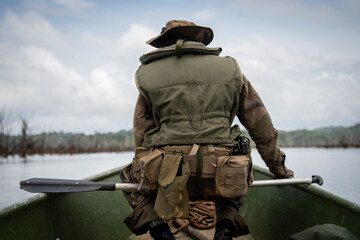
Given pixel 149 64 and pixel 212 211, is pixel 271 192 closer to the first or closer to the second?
pixel 212 211

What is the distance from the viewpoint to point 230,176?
2152 millimetres

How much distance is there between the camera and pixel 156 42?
8.34 feet

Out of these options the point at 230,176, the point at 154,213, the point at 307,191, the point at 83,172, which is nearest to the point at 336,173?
the point at 83,172

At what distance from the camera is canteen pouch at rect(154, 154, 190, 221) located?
7.02ft

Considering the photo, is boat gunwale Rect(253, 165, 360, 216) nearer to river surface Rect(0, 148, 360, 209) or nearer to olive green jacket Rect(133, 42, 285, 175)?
olive green jacket Rect(133, 42, 285, 175)

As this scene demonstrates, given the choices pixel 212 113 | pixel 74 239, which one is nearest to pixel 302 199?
pixel 212 113

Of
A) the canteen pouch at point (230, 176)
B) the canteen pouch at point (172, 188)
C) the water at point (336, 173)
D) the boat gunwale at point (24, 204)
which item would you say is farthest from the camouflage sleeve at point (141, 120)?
the water at point (336, 173)

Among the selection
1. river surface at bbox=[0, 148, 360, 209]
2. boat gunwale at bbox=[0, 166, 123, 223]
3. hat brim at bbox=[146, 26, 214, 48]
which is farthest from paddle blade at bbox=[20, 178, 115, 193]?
river surface at bbox=[0, 148, 360, 209]

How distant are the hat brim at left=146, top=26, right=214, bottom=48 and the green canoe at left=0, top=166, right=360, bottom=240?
4.86 feet

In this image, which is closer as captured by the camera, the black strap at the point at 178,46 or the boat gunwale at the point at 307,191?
the boat gunwale at the point at 307,191

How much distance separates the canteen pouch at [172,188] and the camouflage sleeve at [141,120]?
1.33ft

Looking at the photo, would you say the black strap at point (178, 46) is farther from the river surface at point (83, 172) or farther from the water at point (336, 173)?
the river surface at point (83, 172)

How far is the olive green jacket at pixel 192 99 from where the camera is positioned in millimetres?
2244

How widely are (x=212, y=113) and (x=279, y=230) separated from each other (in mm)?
1586
